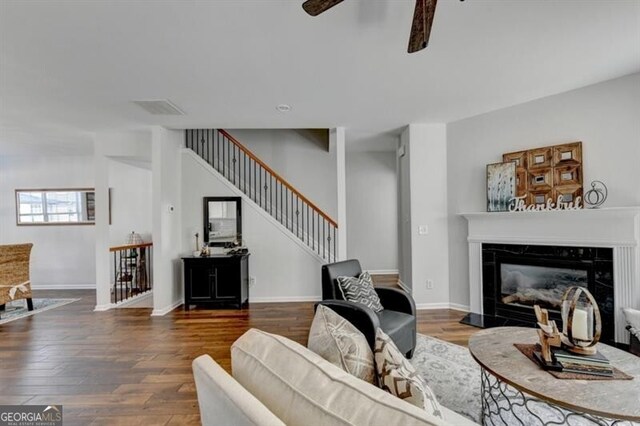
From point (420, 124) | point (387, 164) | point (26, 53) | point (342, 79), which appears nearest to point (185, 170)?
point (26, 53)

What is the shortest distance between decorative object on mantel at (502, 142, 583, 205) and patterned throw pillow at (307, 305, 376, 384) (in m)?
3.42

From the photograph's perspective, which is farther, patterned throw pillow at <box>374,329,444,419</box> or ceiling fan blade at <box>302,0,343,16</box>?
ceiling fan blade at <box>302,0,343,16</box>

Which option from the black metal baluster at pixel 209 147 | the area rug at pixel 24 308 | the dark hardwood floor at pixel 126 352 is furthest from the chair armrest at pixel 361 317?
the area rug at pixel 24 308

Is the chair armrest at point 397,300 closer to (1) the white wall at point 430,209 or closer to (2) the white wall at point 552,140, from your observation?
(1) the white wall at point 430,209

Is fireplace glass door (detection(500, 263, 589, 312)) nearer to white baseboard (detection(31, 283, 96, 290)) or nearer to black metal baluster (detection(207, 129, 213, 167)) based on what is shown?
black metal baluster (detection(207, 129, 213, 167))

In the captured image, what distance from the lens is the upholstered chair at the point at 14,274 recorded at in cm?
427

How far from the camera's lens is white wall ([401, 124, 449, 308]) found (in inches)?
172

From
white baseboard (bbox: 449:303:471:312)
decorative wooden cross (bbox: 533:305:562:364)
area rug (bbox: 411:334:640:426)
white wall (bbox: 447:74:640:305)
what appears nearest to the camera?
decorative wooden cross (bbox: 533:305:562:364)

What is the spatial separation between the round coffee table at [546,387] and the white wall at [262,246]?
3.07m

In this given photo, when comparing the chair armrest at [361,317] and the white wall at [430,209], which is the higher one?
the white wall at [430,209]

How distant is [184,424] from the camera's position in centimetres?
195

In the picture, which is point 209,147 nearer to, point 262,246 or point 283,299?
point 262,246

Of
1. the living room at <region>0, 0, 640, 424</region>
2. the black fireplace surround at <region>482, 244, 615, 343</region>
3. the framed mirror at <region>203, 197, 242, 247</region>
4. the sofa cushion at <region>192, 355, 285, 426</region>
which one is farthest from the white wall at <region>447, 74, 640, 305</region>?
the sofa cushion at <region>192, 355, 285, 426</region>

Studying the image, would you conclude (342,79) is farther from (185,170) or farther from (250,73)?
(185,170)
